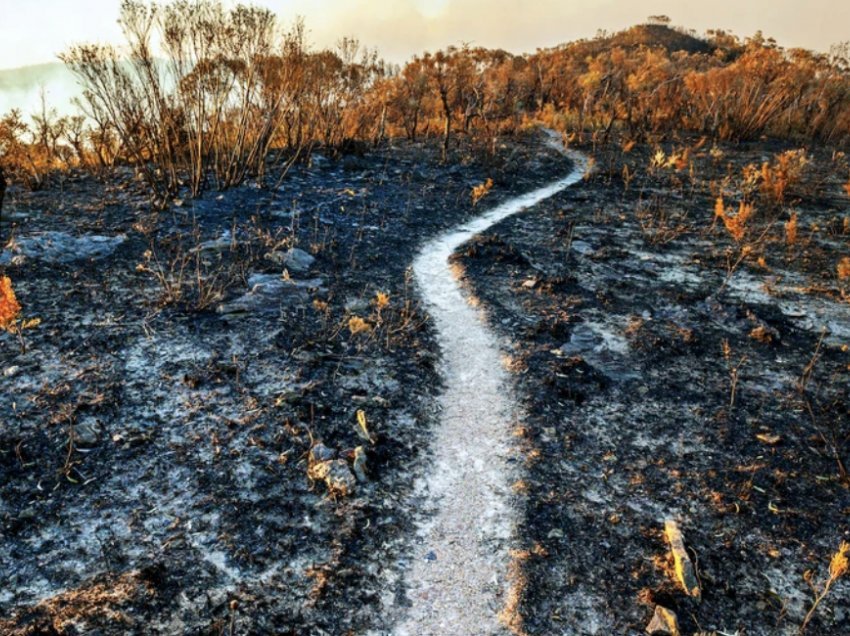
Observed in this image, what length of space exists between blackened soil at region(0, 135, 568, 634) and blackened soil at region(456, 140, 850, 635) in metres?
1.25

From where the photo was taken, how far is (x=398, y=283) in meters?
8.01

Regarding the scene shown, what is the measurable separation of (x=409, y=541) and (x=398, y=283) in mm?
4577

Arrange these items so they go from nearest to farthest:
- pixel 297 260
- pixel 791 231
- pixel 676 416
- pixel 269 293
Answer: pixel 676 416, pixel 269 293, pixel 297 260, pixel 791 231

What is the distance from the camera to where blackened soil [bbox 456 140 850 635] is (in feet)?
12.1

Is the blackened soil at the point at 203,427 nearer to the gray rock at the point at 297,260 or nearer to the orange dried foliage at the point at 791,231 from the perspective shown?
the gray rock at the point at 297,260

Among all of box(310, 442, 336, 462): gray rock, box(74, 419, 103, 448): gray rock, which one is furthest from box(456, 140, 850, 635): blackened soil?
box(74, 419, 103, 448): gray rock

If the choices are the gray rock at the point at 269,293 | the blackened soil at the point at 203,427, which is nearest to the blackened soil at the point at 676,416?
the blackened soil at the point at 203,427

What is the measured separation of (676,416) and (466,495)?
2463 millimetres

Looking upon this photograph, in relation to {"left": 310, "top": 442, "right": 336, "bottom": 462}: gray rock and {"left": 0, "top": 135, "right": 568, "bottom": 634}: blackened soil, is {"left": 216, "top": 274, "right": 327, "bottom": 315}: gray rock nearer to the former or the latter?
{"left": 0, "top": 135, "right": 568, "bottom": 634}: blackened soil

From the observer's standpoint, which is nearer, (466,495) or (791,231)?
(466,495)

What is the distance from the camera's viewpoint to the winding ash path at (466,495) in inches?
140

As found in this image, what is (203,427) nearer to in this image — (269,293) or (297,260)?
(269,293)

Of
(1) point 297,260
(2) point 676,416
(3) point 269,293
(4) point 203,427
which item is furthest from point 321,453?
(1) point 297,260

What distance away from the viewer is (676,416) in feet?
17.7
